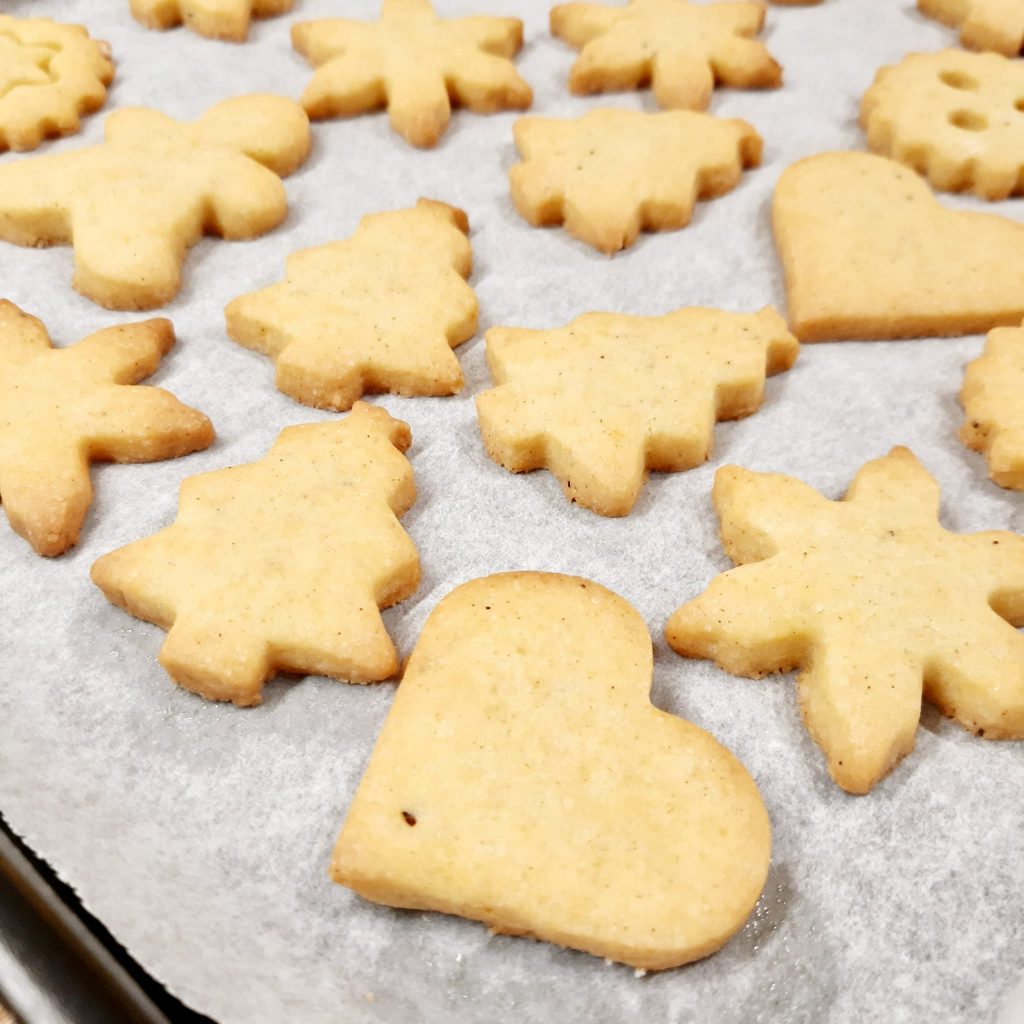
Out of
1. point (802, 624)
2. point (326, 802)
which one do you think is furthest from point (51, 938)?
point (802, 624)

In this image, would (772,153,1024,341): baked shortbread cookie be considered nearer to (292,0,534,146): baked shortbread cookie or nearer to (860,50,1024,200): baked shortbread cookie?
(860,50,1024,200): baked shortbread cookie

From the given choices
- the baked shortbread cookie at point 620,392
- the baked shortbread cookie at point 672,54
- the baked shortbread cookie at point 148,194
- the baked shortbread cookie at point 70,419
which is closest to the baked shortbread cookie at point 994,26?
the baked shortbread cookie at point 672,54

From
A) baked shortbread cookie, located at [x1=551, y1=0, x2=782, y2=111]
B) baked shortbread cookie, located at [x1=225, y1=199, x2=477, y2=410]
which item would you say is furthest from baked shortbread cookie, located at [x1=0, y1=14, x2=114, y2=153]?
baked shortbread cookie, located at [x1=551, y1=0, x2=782, y2=111]

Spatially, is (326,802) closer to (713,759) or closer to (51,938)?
(51,938)

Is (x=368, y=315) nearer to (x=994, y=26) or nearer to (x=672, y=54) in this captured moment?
(x=672, y=54)

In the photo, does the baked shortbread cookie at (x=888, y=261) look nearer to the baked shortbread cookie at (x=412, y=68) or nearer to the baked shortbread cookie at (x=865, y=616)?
the baked shortbread cookie at (x=865, y=616)

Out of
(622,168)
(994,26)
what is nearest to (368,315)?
(622,168)
